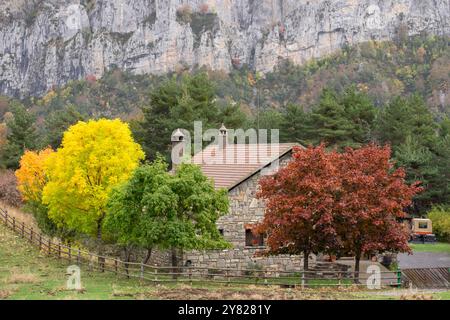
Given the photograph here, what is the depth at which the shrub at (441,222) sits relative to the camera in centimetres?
4806

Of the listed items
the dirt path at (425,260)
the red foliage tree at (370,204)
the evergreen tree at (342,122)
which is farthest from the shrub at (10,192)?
the red foliage tree at (370,204)

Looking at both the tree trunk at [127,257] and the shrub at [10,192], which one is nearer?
the tree trunk at [127,257]

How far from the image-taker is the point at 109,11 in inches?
7692

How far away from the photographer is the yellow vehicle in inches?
1893

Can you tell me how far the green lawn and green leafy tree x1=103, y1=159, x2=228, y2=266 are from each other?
2105 centimetres

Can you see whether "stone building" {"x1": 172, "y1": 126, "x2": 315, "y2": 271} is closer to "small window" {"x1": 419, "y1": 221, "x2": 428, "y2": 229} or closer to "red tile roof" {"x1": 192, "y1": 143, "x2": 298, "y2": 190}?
"red tile roof" {"x1": 192, "y1": 143, "x2": 298, "y2": 190}

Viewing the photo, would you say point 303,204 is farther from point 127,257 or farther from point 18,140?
point 18,140

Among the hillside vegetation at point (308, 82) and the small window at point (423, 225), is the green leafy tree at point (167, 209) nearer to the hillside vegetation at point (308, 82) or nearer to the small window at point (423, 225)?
the small window at point (423, 225)

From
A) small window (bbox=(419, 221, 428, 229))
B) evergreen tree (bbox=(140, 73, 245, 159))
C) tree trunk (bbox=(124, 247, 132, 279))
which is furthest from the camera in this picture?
evergreen tree (bbox=(140, 73, 245, 159))

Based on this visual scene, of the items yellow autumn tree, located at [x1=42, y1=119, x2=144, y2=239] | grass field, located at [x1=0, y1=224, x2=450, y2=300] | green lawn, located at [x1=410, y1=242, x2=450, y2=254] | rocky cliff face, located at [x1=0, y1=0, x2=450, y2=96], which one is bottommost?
grass field, located at [x1=0, y1=224, x2=450, y2=300]

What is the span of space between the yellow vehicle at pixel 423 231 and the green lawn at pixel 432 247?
592 mm

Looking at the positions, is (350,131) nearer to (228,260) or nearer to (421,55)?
(228,260)

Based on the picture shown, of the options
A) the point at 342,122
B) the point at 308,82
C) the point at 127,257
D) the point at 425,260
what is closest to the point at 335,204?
the point at 127,257

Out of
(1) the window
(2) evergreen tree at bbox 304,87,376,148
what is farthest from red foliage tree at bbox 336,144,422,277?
(2) evergreen tree at bbox 304,87,376,148
